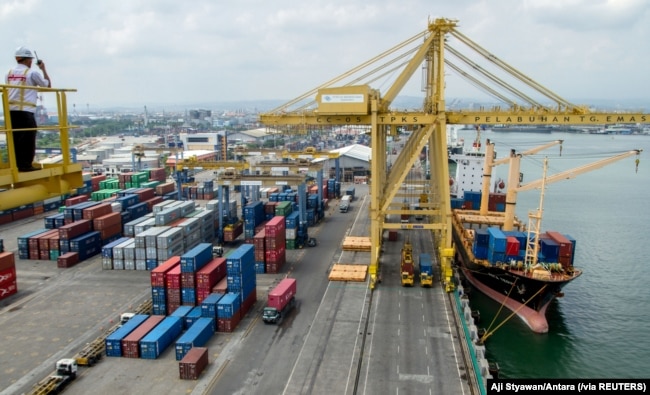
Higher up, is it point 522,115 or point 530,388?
point 522,115

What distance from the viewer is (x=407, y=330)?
1034 inches

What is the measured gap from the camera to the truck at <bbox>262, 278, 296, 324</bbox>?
89.7 ft

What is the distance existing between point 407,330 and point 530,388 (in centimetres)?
759

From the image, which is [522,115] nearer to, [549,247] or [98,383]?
[549,247]

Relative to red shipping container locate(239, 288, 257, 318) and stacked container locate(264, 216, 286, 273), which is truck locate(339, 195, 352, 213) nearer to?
stacked container locate(264, 216, 286, 273)

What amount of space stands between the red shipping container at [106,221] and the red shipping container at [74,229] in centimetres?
55

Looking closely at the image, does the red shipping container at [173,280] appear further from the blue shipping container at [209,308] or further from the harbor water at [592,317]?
the harbor water at [592,317]

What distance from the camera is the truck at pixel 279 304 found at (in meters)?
27.3

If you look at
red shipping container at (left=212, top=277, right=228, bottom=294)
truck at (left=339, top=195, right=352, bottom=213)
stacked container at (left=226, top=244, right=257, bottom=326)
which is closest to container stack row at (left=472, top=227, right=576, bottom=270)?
stacked container at (left=226, top=244, right=257, bottom=326)

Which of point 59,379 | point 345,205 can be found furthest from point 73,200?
point 59,379

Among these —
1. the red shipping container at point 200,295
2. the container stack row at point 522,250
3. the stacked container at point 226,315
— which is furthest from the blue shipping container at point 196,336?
the container stack row at point 522,250

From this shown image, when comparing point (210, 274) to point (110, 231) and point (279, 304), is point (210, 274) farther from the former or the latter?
point (110, 231)

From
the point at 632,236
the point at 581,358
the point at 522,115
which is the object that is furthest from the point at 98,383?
the point at 632,236

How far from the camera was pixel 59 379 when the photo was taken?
21.2 m
